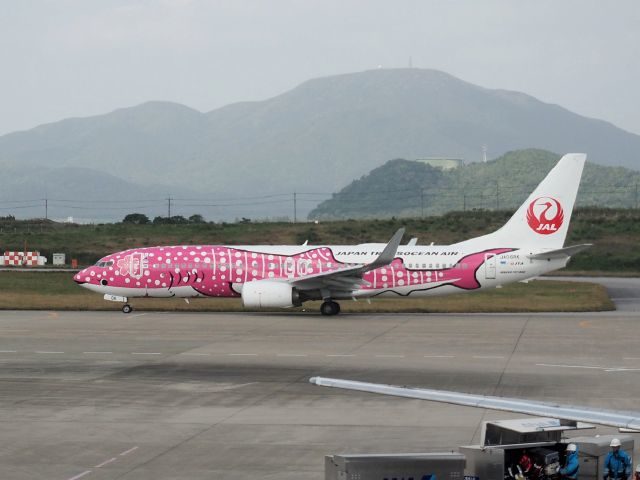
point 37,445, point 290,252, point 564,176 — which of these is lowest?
point 37,445

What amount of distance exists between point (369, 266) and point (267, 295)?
5125 mm

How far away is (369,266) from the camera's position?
171 ft

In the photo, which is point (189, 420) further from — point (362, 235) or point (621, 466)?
point (362, 235)

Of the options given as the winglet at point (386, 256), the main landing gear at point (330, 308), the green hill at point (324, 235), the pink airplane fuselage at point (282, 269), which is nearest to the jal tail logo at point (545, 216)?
the pink airplane fuselage at point (282, 269)

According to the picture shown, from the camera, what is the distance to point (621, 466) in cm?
1742

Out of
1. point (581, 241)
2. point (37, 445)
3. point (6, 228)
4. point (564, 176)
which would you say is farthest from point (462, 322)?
point (6, 228)

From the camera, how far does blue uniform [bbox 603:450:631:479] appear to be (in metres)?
17.4

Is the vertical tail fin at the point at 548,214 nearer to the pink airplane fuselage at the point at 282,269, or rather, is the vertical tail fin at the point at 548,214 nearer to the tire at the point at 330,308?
the pink airplane fuselage at the point at 282,269

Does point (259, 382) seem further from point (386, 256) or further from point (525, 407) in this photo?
point (386, 256)

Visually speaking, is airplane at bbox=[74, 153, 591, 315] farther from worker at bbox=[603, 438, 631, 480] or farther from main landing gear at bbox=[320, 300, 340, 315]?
worker at bbox=[603, 438, 631, 480]

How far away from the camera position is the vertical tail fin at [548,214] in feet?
174

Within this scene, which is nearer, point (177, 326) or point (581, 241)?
point (177, 326)

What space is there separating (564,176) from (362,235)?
5608 centimetres

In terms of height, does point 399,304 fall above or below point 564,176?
below
